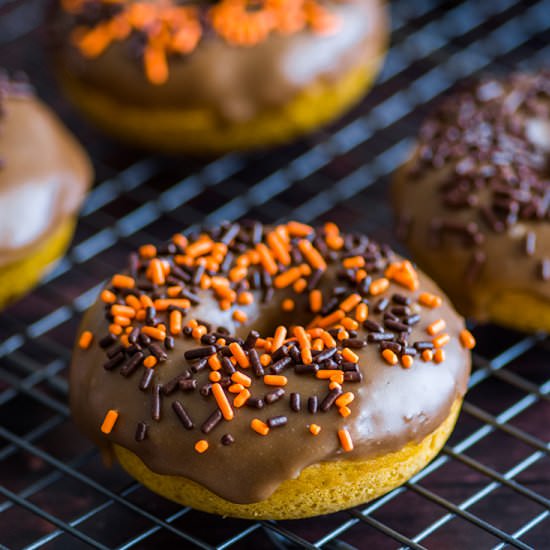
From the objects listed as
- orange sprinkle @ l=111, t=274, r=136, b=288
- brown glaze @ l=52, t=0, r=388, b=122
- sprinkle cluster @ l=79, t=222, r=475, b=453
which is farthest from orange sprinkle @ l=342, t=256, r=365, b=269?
brown glaze @ l=52, t=0, r=388, b=122

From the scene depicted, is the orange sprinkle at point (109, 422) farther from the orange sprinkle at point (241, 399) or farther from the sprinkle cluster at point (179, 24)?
the sprinkle cluster at point (179, 24)

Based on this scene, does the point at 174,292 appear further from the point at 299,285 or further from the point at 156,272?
the point at 299,285

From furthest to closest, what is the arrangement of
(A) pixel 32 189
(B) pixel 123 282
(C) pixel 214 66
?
(C) pixel 214 66, (A) pixel 32 189, (B) pixel 123 282

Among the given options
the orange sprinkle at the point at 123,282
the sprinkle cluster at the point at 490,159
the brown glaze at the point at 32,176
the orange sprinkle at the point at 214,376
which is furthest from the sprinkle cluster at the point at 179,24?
the orange sprinkle at the point at 214,376

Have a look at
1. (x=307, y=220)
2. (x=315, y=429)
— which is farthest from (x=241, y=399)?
(x=307, y=220)

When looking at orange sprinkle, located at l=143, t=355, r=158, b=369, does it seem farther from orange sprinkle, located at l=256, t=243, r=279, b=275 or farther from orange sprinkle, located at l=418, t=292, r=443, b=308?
orange sprinkle, located at l=418, t=292, r=443, b=308

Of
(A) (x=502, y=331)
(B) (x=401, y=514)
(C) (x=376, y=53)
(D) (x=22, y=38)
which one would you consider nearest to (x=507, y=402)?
(A) (x=502, y=331)
